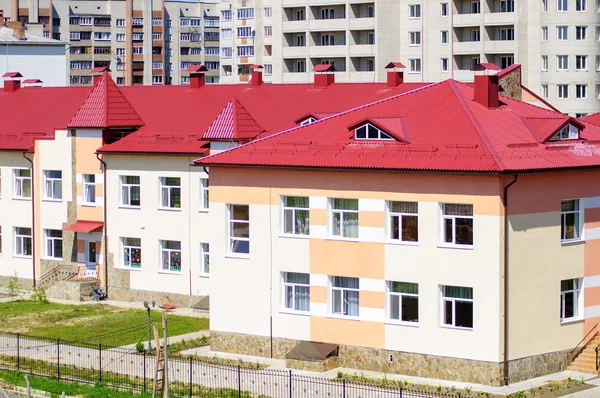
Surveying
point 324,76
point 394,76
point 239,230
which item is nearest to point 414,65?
point 324,76

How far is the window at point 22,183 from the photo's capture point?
60.0 metres

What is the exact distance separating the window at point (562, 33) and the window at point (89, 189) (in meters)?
45.3

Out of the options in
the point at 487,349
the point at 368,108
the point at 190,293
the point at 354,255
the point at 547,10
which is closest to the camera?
the point at 487,349

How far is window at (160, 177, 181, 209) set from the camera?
5475cm

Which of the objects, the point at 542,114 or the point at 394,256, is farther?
the point at 542,114

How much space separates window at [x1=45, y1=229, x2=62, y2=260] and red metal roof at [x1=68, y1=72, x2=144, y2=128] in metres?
5.17

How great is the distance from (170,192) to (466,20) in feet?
157

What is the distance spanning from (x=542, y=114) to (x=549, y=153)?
327 cm

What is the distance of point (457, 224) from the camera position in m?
39.2

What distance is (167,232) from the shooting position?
55.0 metres

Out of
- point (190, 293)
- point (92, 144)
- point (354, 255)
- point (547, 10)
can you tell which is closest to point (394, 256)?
point (354, 255)

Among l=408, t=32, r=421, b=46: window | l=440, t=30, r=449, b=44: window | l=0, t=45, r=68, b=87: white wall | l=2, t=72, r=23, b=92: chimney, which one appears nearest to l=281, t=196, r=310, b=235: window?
l=2, t=72, r=23, b=92: chimney

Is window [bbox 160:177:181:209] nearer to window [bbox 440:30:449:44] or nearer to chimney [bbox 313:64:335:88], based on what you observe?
chimney [bbox 313:64:335:88]

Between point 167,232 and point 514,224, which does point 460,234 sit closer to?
point 514,224
